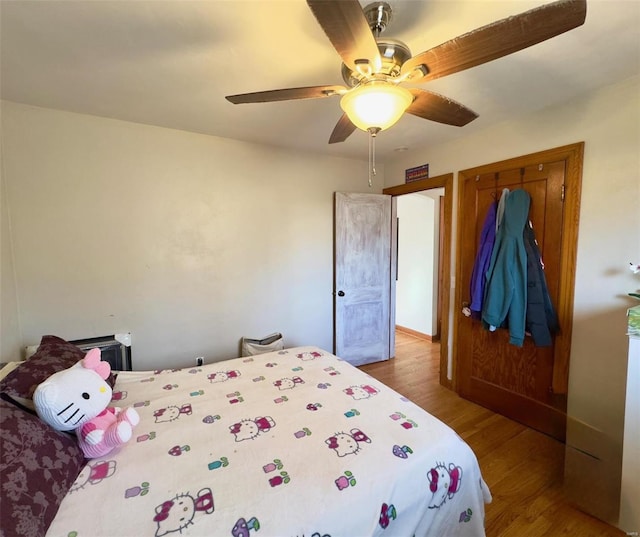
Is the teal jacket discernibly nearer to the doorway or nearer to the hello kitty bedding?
the hello kitty bedding

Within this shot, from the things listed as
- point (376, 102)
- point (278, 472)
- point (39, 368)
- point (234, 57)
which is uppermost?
point (234, 57)

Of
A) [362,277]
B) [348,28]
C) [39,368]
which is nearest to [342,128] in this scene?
[348,28]

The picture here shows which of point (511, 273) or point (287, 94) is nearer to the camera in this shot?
point (287, 94)

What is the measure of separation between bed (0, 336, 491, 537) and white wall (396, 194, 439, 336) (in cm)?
317

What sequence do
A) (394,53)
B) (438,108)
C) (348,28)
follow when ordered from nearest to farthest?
1. (348,28)
2. (394,53)
3. (438,108)

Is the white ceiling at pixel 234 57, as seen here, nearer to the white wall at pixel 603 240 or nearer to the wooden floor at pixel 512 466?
the white wall at pixel 603 240

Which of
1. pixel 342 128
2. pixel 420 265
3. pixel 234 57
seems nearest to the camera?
pixel 234 57

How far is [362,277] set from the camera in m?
3.47

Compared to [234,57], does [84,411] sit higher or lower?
lower

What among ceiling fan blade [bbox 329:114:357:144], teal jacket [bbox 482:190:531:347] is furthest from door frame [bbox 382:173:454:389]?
ceiling fan blade [bbox 329:114:357:144]

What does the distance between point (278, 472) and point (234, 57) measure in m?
1.92

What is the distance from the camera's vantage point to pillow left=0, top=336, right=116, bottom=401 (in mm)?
1178

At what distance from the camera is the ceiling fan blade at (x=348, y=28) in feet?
2.72

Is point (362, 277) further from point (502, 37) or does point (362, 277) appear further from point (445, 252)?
point (502, 37)
